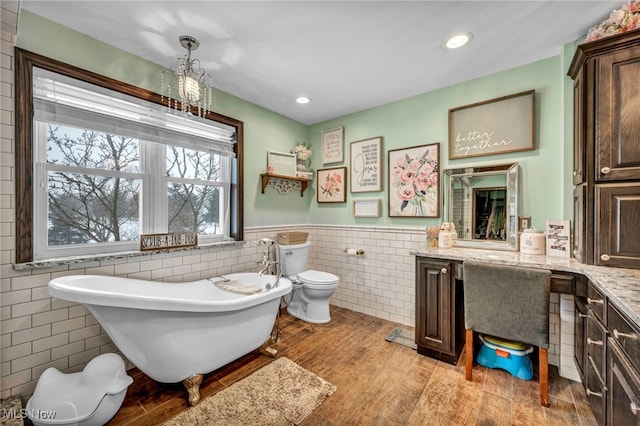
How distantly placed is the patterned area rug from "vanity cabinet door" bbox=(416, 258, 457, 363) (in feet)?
2.88

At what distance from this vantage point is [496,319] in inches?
67.2

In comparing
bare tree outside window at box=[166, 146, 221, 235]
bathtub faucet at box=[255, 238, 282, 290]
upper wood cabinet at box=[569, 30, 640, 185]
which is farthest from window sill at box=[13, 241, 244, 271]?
upper wood cabinet at box=[569, 30, 640, 185]

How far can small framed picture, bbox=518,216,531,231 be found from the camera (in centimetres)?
208

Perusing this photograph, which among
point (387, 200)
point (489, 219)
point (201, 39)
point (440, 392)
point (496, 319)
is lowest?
point (440, 392)

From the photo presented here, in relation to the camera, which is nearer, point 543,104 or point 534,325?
point 534,325

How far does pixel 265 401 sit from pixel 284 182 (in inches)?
87.9

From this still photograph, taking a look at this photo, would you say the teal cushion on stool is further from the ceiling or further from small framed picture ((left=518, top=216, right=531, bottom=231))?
the ceiling

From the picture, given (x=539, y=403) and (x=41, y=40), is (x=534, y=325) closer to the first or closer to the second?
(x=539, y=403)

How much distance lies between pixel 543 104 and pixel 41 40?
3.54m

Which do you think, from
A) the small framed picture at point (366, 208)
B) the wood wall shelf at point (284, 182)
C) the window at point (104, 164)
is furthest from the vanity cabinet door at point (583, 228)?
the window at point (104, 164)

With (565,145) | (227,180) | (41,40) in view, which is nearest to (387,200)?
(565,145)

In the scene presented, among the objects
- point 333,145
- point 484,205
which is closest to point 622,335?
point 484,205

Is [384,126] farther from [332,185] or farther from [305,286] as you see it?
[305,286]

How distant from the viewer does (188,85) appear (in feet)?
6.00
